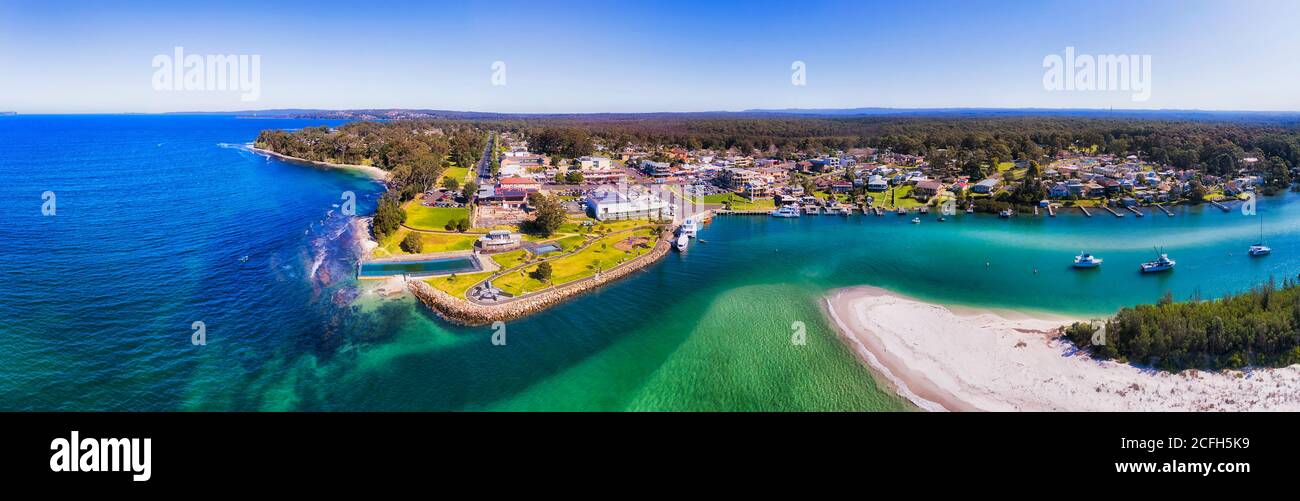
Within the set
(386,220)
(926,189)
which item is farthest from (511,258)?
(926,189)


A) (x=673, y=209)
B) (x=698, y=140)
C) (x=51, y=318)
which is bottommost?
(x=51, y=318)

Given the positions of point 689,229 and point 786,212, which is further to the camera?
point 786,212

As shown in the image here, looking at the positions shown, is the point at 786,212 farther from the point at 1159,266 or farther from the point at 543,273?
the point at 543,273

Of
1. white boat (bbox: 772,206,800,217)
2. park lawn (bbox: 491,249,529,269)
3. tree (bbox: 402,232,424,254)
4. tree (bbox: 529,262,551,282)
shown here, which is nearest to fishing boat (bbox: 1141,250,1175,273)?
white boat (bbox: 772,206,800,217)
